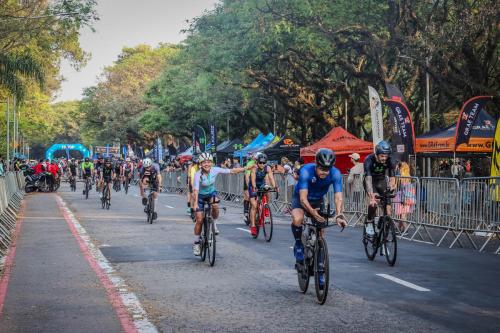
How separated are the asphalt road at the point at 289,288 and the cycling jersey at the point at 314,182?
1197mm

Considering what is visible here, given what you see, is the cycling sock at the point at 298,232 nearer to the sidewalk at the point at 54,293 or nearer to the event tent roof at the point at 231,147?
the sidewalk at the point at 54,293

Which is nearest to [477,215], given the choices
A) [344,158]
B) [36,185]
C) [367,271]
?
[367,271]

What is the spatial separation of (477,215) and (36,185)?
3447cm

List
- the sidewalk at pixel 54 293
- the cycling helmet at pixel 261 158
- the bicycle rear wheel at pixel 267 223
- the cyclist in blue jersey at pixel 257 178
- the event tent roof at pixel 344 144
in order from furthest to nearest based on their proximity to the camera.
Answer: the event tent roof at pixel 344 144
the cycling helmet at pixel 261 158
the cyclist in blue jersey at pixel 257 178
the bicycle rear wheel at pixel 267 223
the sidewalk at pixel 54 293

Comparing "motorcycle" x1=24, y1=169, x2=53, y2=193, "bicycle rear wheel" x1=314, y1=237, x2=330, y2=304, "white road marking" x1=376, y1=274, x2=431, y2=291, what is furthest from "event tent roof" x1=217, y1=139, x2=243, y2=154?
"bicycle rear wheel" x1=314, y1=237, x2=330, y2=304

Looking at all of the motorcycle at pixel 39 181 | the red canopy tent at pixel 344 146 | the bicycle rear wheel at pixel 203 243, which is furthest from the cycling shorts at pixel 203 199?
the motorcycle at pixel 39 181

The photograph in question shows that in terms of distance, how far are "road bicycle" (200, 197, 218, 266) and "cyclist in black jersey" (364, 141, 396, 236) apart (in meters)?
2.52

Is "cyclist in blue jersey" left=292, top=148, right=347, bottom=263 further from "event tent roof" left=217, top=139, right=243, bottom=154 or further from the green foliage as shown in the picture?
the green foliage

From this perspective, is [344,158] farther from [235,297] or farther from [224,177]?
[235,297]

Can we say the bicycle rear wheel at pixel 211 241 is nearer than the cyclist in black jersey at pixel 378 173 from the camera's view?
Yes

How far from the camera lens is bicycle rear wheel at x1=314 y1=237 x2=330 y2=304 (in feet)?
29.1

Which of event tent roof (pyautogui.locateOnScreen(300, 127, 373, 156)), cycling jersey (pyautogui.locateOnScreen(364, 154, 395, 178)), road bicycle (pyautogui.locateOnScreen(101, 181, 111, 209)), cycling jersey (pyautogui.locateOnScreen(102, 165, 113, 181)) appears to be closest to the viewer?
cycling jersey (pyautogui.locateOnScreen(364, 154, 395, 178))

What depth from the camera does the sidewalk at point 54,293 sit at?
7.99 meters

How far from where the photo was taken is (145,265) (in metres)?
12.5
